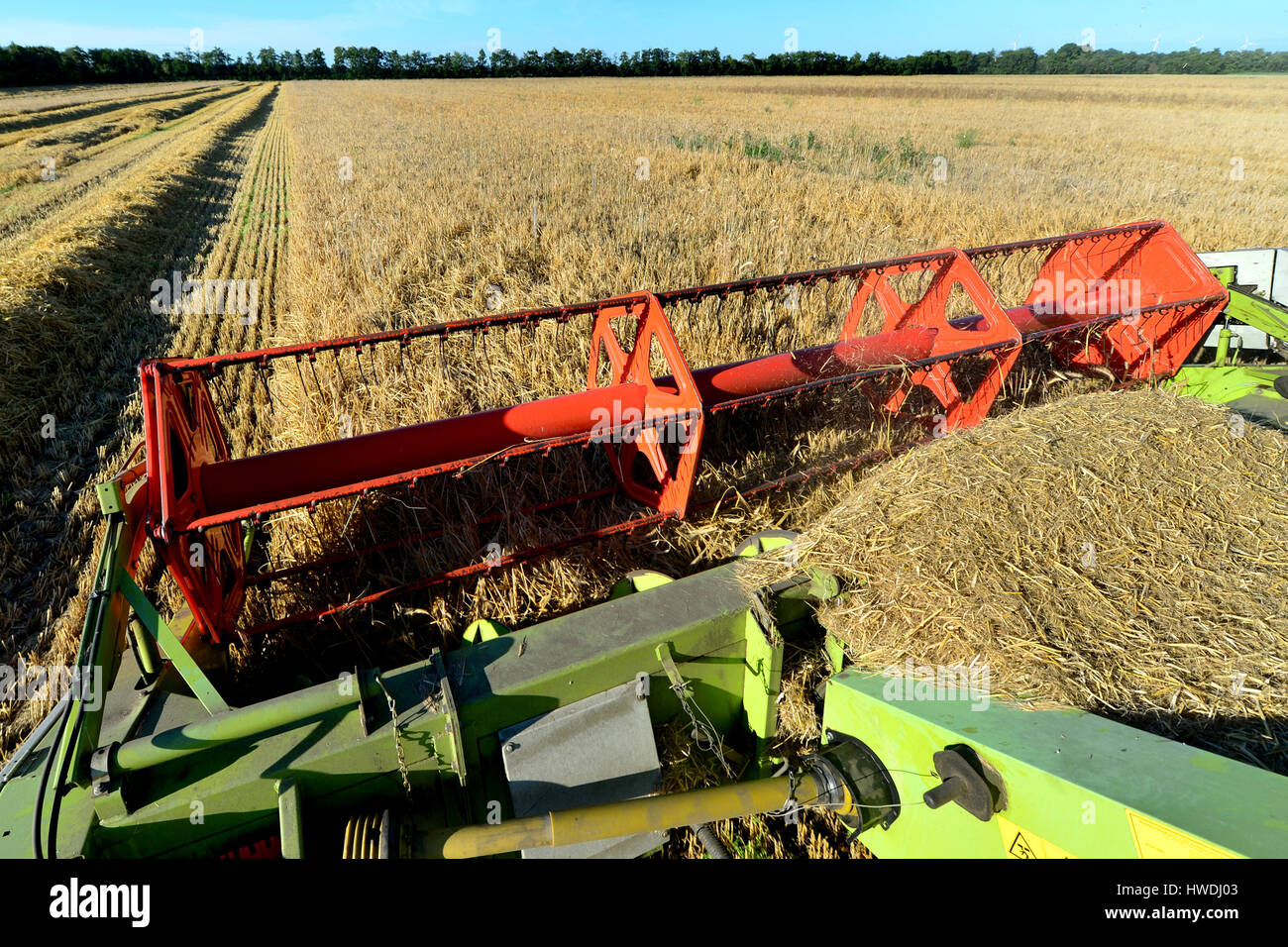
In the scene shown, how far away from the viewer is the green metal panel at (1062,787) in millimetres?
1368

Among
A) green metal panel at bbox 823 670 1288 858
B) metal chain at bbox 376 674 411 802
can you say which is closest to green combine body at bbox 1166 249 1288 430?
green metal panel at bbox 823 670 1288 858

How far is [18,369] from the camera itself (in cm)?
614

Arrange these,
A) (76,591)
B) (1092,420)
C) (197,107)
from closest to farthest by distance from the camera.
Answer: (1092,420), (76,591), (197,107)

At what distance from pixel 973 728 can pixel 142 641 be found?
8.25 feet

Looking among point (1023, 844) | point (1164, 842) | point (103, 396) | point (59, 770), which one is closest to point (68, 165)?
point (103, 396)

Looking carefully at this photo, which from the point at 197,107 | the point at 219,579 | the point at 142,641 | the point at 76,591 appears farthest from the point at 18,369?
the point at 197,107

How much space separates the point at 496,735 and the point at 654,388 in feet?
6.30

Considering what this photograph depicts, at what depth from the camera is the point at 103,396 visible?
5.97 metres

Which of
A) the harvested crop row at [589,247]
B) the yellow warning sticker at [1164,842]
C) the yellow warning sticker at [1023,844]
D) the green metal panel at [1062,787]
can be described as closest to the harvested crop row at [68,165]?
the harvested crop row at [589,247]

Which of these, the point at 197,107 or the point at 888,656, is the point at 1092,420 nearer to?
the point at 888,656

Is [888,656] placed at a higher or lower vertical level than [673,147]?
lower

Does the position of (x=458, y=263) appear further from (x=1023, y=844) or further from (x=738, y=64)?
(x=738, y=64)

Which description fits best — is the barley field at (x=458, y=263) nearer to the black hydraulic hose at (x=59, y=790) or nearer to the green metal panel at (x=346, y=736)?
the green metal panel at (x=346, y=736)

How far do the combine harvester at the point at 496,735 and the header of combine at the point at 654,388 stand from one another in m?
0.02
